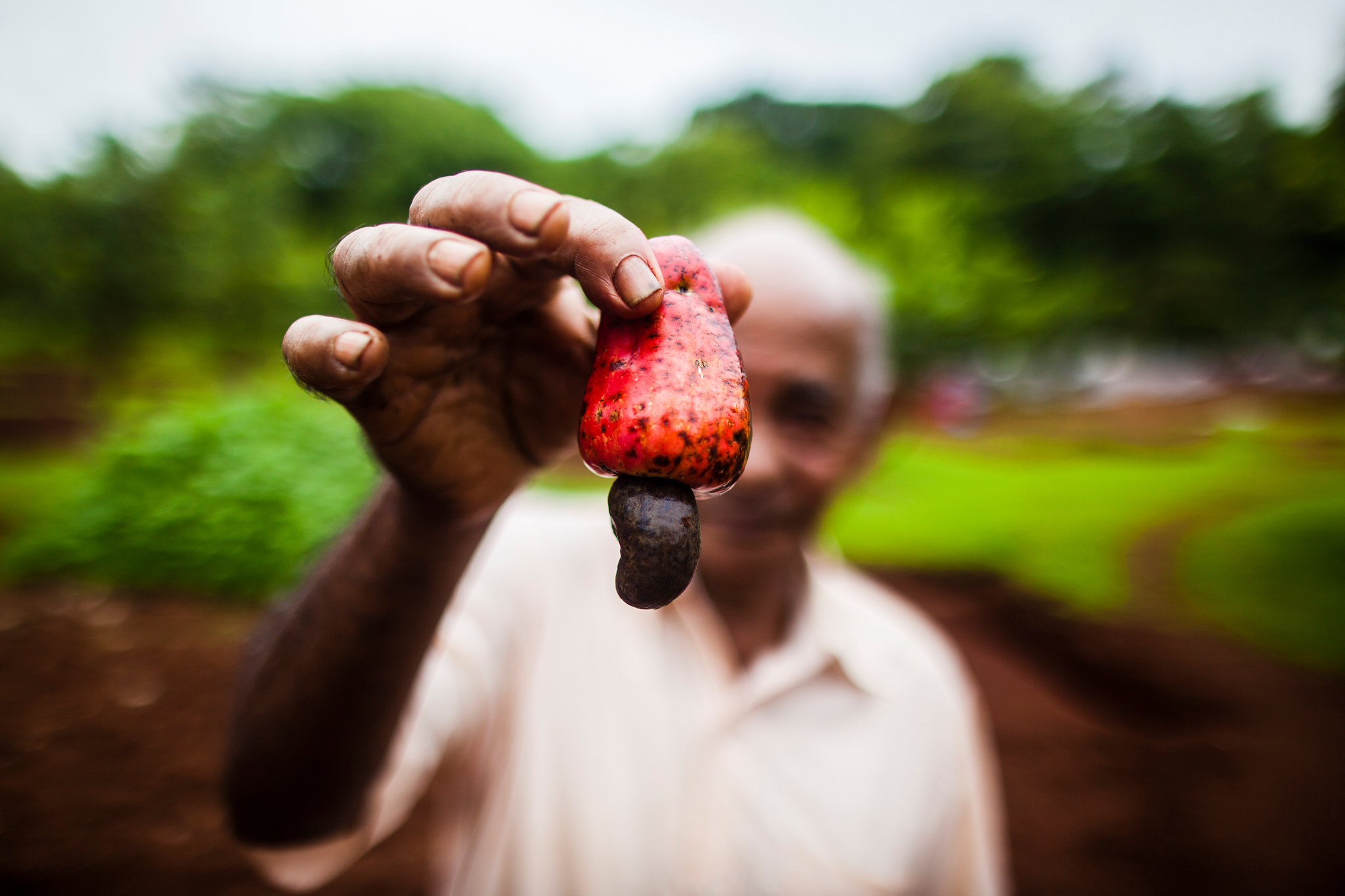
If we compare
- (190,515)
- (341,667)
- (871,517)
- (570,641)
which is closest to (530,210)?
(341,667)

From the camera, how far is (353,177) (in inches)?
1271

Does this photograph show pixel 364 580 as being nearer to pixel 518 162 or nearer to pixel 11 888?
pixel 11 888

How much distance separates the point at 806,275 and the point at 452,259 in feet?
4.95

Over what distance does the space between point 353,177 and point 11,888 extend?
113ft

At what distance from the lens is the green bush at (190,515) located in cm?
574

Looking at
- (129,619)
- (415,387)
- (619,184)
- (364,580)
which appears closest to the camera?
(415,387)

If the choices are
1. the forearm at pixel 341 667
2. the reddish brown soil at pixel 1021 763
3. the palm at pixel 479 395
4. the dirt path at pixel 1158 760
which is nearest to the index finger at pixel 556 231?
the palm at pixel 479 395

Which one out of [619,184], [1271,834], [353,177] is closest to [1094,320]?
[619,184]

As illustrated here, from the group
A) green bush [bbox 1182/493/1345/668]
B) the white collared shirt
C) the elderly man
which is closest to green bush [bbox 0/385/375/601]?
the white collared shirt

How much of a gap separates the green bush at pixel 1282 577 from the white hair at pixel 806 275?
6514 mm

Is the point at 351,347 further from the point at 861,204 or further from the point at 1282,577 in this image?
the point at 861,204

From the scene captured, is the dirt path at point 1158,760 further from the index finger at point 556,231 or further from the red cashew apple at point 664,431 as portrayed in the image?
the index finger at point 556,231

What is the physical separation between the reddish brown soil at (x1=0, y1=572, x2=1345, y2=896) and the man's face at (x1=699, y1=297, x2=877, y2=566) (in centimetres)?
296

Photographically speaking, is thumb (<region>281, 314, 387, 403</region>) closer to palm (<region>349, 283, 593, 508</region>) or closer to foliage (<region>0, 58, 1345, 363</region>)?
palm (<region>349, 283, 593, 508</region>)
